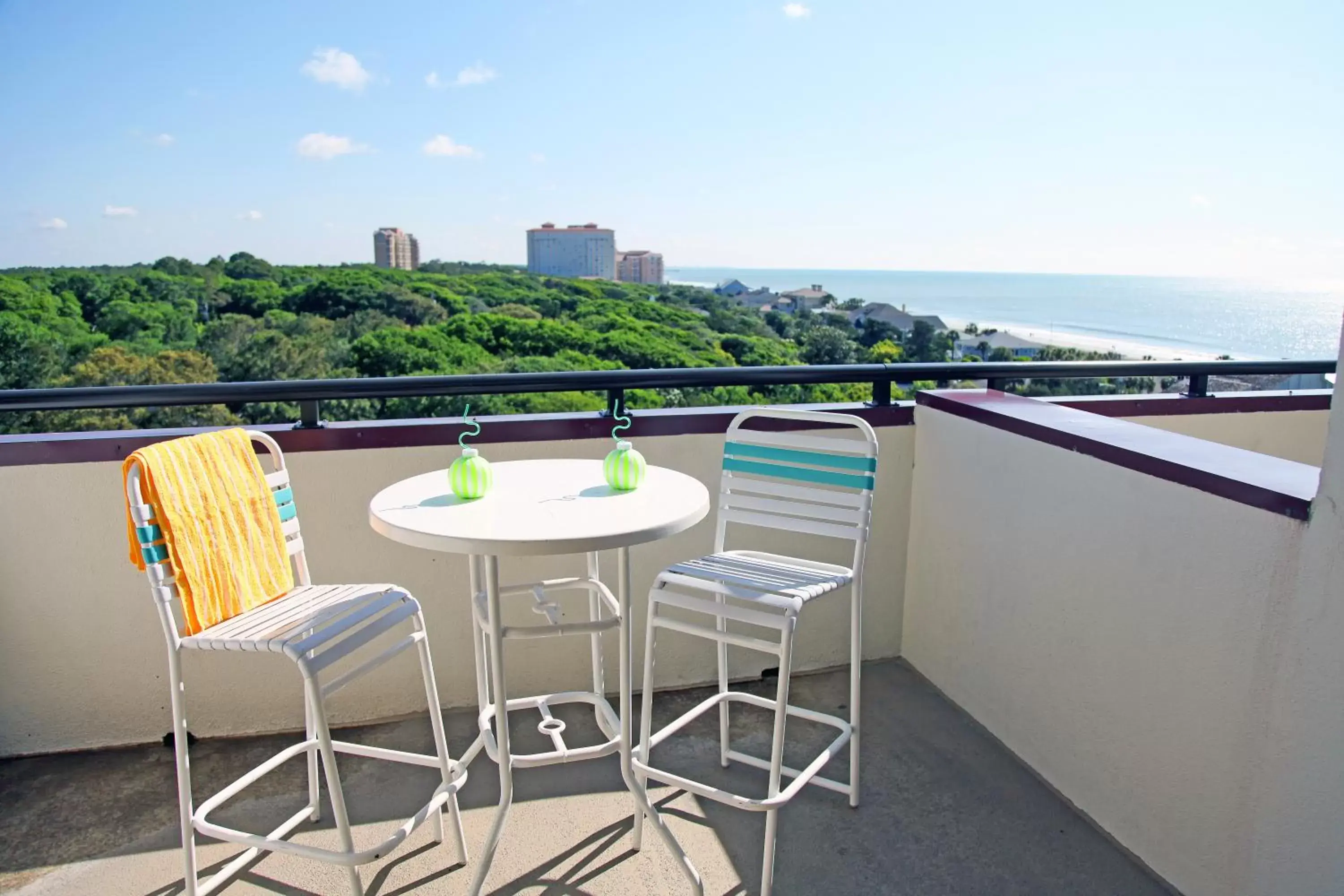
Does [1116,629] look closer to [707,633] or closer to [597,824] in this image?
[707,633]

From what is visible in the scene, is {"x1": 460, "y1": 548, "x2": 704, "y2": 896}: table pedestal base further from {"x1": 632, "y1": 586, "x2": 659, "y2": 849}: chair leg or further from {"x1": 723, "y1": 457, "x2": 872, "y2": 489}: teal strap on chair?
{"x1": 723, "y1": 457, "x2": 872, "y2": 489}: teal strap on chair

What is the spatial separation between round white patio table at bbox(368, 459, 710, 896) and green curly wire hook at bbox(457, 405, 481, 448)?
0.11 meters

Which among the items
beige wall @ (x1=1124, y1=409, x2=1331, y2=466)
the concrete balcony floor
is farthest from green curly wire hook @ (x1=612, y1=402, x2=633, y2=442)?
beige wall @ (x1=1124, y1=409, x2=1331, y2=466)

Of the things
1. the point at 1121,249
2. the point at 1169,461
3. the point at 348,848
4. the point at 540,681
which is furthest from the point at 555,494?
the point at 1121,249

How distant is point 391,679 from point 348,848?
1.03 meters

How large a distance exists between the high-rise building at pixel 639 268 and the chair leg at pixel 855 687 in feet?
110

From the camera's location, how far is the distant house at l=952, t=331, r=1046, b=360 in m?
10.4

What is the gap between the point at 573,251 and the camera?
37062mm

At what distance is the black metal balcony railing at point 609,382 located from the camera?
235 cm

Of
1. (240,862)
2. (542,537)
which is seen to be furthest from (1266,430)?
(240,862)

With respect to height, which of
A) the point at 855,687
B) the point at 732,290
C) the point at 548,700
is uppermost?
the point at 732,290

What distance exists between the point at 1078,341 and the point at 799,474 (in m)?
33.2

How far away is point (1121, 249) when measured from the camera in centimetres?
5141

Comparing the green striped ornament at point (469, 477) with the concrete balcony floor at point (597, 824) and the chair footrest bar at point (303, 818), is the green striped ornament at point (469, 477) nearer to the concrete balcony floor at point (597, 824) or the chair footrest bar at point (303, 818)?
the chair footrest bar at point (303, 818)
